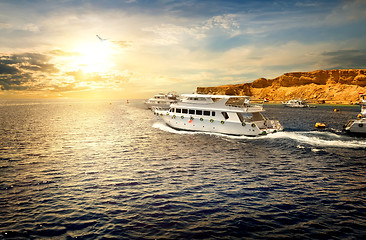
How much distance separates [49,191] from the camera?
47.4 feet

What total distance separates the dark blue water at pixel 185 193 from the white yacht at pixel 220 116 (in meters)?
7.13

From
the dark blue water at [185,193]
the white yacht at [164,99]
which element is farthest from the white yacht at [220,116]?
the white yacht at [164,99]

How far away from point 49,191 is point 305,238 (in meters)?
15.0

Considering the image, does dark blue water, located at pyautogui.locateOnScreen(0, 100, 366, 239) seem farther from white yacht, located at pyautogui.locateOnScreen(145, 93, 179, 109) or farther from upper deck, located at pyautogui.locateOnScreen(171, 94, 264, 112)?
white yacht, located at pyautogui.locateOnScreen(145, 93, 179, 109)

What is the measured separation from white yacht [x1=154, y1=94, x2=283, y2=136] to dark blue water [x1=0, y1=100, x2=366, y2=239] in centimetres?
713

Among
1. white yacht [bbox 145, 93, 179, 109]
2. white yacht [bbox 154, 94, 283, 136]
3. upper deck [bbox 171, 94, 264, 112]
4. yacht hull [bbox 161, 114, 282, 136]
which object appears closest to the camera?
yacht hull [bbox 161, 114, 282, 136]

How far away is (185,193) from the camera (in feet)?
46.3

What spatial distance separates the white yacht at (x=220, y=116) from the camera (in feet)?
108

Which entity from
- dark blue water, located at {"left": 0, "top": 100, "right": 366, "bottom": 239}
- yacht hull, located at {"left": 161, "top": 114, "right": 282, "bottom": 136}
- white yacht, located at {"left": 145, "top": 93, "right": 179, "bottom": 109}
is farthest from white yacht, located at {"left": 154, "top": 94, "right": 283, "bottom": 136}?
white yacht, located at {"left": 145, "top": 93, "right": 179, "bottom": 109}

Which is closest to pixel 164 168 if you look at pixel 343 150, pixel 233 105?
pixel 233 105

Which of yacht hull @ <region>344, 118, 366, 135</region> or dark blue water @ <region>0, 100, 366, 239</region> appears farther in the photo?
yacht hull @ <region>344, 118, 366, 135</region>

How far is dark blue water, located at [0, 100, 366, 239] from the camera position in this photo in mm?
10227

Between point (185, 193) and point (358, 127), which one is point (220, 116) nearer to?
point (358, 127)

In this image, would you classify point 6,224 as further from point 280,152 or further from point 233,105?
point 233,105
